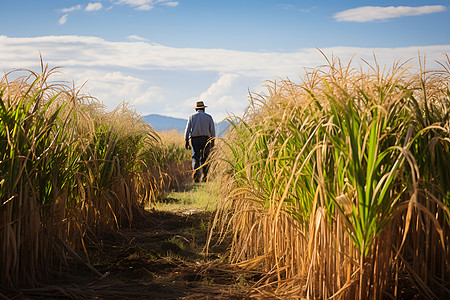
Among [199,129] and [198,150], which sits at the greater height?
[199,129]

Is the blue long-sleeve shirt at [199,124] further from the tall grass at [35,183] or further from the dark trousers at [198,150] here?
the tall grass at [35,183]

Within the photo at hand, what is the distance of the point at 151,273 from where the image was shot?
3.29 metres

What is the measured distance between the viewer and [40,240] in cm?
286

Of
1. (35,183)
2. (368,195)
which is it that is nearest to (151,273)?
(35,183)

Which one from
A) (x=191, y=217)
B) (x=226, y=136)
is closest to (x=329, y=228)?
(x=226, y=136)

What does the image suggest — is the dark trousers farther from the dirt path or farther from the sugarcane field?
the sugarcane field

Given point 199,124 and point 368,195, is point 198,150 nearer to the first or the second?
point 199,124

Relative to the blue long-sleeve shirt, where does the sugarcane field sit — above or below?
below

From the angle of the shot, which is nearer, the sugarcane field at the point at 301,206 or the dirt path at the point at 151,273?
the sugarcane field at the point at 301,206

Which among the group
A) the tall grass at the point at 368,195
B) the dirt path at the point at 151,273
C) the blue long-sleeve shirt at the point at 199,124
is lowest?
the dirt path at the point at 151,273

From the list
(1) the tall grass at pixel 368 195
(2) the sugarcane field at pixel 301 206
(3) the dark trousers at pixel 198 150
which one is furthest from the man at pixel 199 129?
(1) the tall grass at pixel 368 195

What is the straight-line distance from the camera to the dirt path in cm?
279

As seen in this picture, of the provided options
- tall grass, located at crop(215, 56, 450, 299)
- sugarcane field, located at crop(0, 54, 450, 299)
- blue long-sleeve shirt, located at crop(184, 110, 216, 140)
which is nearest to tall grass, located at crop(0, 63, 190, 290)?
sugarcane field, located at crop(0, 54, 450, 299)

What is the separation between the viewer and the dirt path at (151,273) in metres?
2.79
